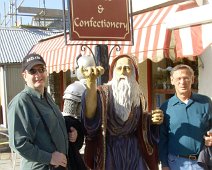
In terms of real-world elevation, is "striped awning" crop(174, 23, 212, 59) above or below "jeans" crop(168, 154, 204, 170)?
above

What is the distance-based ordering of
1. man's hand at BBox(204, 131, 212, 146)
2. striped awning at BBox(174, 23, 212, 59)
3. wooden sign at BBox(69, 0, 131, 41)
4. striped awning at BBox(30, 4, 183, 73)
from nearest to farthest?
man's hand at BBox(204, 131, 212, 146) < wooden sign at BBox(69, 0, 131, 41) < striped awning at BBox(174, 23, 212, 59) < striped awning at BBox(30, 4, 183, 73)

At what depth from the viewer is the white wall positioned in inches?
193

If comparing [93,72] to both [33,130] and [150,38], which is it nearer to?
[33,130]

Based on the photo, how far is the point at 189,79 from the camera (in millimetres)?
2645

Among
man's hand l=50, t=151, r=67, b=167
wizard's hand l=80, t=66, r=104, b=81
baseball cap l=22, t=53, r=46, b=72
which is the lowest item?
man's hand l=50, t=151, r=67, b=167

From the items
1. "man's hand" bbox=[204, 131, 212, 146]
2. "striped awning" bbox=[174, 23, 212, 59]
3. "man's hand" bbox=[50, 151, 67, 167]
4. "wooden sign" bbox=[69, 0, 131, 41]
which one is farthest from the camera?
"striped awning" bbox=[174, 23, 212, 59]

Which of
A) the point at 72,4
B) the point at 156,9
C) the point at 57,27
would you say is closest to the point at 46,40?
the point at 156,9

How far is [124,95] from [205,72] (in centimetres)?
277

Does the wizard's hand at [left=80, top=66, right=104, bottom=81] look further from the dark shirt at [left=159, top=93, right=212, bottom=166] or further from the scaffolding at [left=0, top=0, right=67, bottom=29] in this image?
the scaffolding at [left=0, top=0, right=67, bottom=29]

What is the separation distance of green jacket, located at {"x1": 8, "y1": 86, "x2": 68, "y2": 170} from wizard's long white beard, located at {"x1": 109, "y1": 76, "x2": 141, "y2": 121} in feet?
1.44

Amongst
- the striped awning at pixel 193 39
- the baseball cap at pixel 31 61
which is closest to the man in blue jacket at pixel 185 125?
the striped awning at pixel 193 39

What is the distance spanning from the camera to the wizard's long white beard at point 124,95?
2.55m

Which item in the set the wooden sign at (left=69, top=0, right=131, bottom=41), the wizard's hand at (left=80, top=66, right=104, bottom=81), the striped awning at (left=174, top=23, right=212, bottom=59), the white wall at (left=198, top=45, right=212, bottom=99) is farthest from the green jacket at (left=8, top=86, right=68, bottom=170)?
the white wall at (left=198, top=45, right=212, bottom=99)

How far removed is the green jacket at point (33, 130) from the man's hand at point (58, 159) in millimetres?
30
